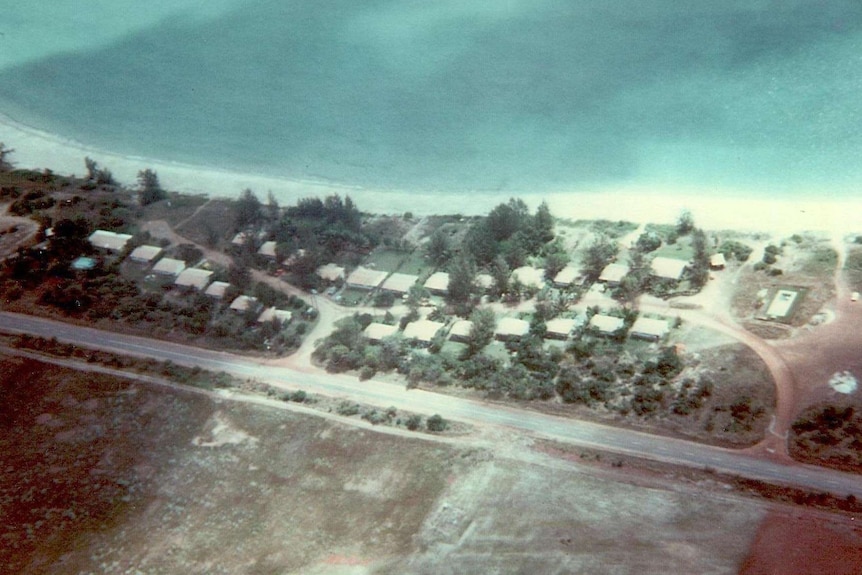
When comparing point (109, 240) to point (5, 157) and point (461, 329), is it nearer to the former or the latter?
point (5, 157)

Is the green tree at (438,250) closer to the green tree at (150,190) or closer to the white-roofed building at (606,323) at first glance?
the white-roofed building at (606,323)

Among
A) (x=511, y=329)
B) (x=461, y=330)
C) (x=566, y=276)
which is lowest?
(x=461, y=330)

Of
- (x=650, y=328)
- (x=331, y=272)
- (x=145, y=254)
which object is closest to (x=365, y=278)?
(x=331, y=272)

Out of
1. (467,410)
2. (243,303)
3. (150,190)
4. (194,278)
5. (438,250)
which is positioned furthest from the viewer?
(150,190)

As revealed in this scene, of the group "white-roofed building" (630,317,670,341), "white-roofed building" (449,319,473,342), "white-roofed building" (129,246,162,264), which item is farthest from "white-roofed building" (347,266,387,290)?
"white-roofed building" (630,317,670,341)

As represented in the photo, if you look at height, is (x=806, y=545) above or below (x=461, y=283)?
below

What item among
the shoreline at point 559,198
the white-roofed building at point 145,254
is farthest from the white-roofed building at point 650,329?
the white-roofed building at point 145,254

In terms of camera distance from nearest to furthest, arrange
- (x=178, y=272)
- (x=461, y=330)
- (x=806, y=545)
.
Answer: (x=806, y=545) → (x=461, y=330) → (x=178, y=272)
